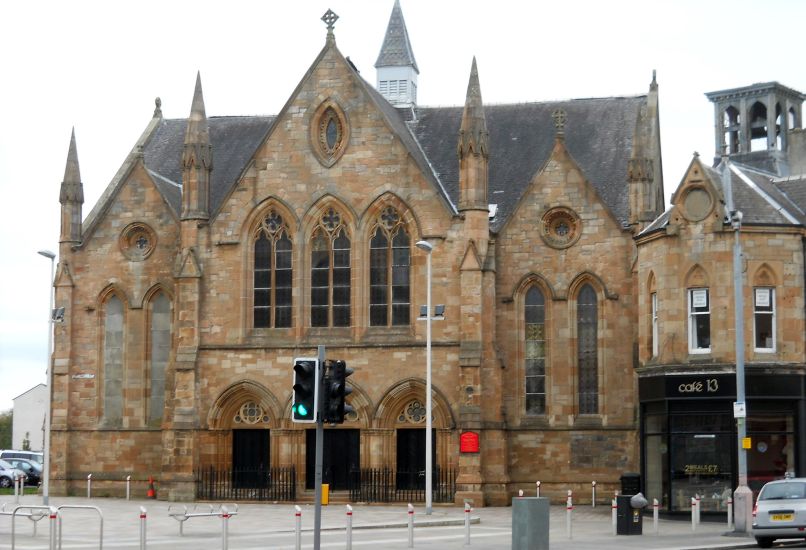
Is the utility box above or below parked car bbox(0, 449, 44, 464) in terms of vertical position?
below

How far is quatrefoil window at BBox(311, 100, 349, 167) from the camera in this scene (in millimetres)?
47969

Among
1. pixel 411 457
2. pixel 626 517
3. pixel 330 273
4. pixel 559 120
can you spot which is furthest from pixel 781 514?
pixel 330 273

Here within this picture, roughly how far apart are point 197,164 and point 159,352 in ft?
23.6

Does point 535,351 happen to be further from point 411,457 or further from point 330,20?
point 330,20

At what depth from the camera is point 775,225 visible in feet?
125

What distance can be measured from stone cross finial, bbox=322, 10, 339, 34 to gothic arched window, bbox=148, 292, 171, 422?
11265mm

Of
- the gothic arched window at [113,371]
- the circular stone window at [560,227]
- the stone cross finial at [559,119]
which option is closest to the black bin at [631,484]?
the circular stone window at [560,227]

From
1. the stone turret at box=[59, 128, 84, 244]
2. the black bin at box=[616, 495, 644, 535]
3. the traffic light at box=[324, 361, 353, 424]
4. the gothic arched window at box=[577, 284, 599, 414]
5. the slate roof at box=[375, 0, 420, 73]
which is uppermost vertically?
the slate roof at box=[375, 0, 420, 73]

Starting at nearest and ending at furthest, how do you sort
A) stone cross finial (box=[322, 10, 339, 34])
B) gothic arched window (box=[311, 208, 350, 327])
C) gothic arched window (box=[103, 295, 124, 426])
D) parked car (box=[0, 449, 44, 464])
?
gothic arched window (box=[311, 208, 350, 327]), stone cross finial (box=[322, 10, 339, 34]), gothic arched window (box=[103, 295, 124, 426]), parked car (box=[0, 449, 44, 464])

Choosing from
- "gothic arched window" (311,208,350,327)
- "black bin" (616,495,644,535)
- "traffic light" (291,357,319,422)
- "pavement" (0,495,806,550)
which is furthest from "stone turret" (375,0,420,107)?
"traffic light" (291,357,319,422)

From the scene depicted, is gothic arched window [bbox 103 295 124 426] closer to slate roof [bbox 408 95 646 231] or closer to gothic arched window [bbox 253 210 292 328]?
gothic arched window [bbox 253 210 292 328]

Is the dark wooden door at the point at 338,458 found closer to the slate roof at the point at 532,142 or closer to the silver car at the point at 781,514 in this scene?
the slate roof at the point at 532,142

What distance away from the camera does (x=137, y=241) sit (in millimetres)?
51031

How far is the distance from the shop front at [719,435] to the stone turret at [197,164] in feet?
58.9
